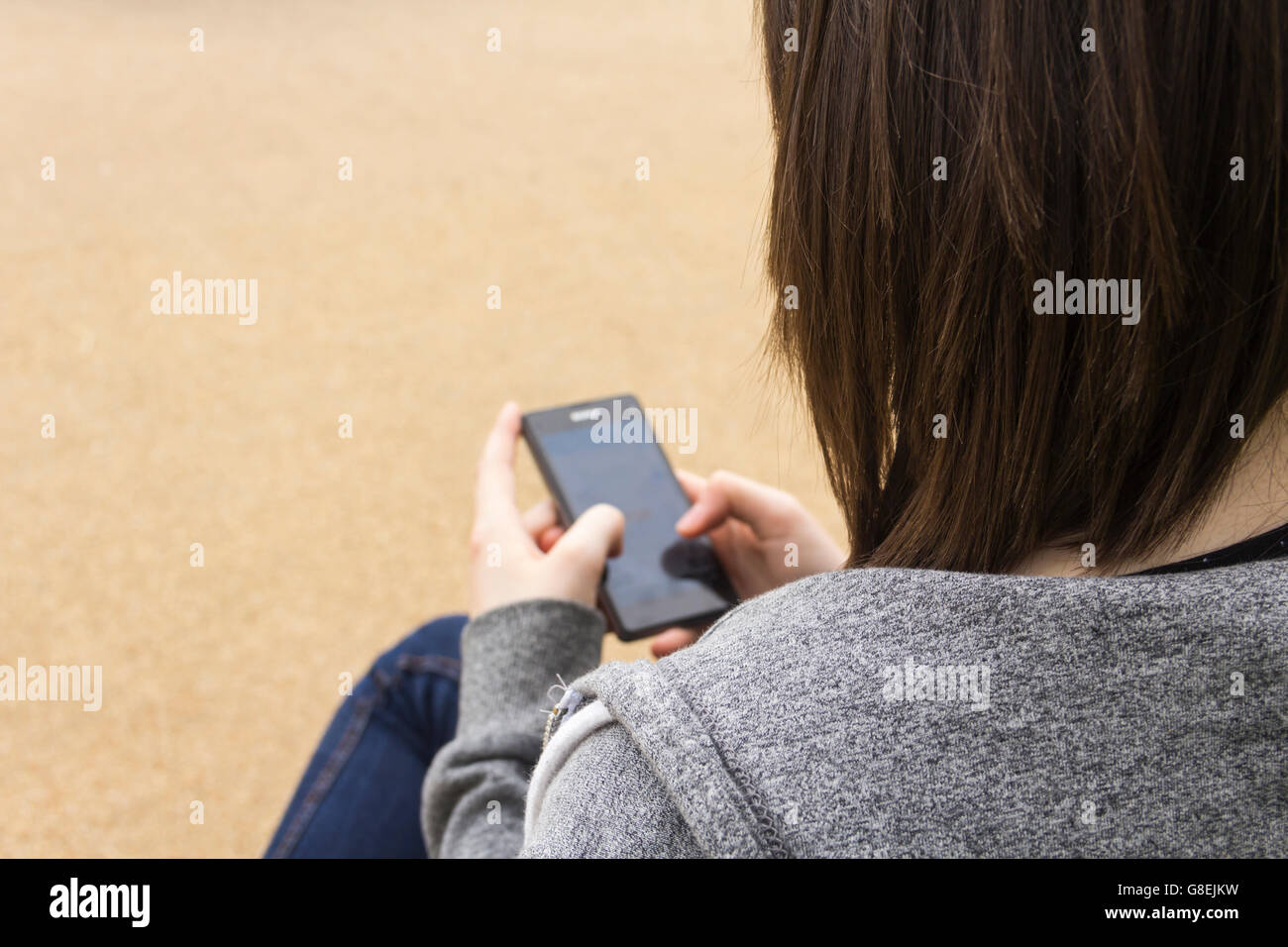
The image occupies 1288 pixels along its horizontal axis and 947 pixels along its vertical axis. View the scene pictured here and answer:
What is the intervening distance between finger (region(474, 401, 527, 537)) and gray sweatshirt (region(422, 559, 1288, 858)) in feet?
1.27

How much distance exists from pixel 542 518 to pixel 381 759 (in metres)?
0.22

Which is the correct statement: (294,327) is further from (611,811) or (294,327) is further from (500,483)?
(611,811)

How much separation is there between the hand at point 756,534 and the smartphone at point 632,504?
17mm

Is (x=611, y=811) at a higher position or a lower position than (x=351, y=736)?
higher

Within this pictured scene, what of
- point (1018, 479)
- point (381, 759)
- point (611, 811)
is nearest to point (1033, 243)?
point (1018, 479)

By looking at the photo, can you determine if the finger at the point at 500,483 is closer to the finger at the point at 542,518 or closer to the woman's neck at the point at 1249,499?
the finger at the point at 542,518

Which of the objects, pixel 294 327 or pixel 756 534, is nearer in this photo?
pixel 756 534

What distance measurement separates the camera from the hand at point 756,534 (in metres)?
0.78

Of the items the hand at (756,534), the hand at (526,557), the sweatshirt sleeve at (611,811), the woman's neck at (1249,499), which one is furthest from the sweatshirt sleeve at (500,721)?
the woman's neck at (1249,499)

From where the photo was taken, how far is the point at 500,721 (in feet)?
2.07

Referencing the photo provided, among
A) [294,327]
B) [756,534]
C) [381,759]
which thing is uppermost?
[294,327]

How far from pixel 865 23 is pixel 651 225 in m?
1.41
